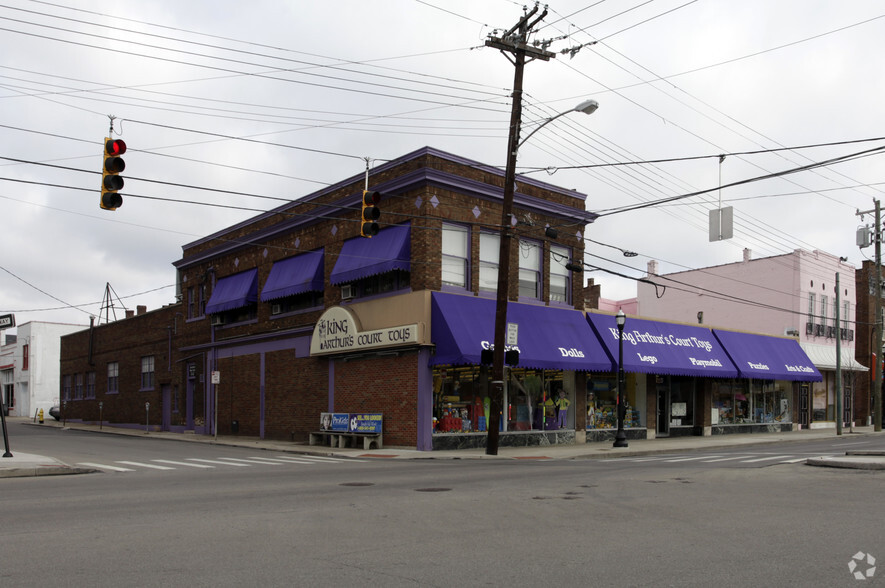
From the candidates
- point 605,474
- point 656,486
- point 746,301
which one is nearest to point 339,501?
point 656,486

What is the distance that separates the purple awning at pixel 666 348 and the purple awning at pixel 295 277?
10474 millimetres

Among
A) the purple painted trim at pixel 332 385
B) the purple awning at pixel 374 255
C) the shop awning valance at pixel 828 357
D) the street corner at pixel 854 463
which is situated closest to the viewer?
the street corner at pixel 854 463

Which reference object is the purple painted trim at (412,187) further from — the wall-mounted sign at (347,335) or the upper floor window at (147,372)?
the upper floor window at (147,372)

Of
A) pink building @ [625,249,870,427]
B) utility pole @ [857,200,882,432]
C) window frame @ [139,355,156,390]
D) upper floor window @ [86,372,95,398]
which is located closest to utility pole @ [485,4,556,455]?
pink building @ [625,249,870,427]

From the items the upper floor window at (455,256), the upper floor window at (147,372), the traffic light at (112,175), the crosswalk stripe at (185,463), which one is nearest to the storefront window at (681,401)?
the upper floor window at (455,256)

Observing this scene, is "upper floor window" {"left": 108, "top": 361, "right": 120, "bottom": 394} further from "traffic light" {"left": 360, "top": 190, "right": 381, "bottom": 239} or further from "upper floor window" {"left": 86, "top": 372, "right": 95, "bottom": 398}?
"traffic light" {"left": 360, "top": 190, "right": 381, "bottom": 239}

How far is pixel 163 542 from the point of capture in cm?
841

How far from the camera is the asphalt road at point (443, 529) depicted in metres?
7.00

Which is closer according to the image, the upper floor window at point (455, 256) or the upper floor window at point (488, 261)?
the upper floor window at point (455, 256)

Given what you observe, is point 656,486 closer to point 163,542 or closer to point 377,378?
point 163,542

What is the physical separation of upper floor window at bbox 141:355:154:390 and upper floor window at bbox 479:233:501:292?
77.7 feet

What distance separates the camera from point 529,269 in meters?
28.5

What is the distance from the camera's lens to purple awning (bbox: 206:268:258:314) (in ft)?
110

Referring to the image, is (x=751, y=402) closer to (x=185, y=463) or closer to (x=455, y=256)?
(x=455, y=256)
